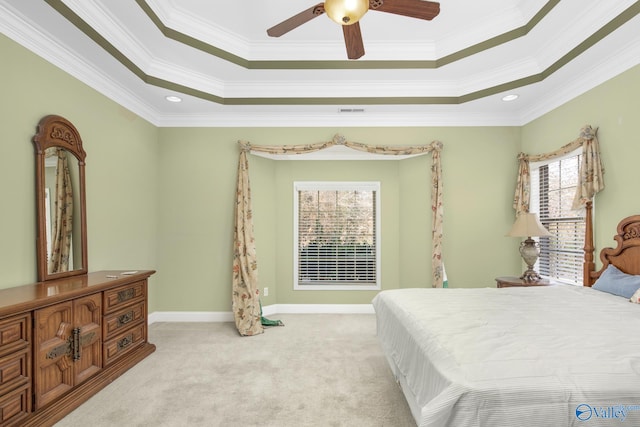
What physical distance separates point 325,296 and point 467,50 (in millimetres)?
3511

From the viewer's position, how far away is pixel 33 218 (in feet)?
8.18

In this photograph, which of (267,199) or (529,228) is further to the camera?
(267,199)

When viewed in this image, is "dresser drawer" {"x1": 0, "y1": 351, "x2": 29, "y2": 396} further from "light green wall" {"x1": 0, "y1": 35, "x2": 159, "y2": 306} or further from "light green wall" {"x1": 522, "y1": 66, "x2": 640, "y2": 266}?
"light green wall" {"x1": 522, "y1": 66, "x2": 640, "y2": 266}

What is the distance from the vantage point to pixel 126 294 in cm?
288

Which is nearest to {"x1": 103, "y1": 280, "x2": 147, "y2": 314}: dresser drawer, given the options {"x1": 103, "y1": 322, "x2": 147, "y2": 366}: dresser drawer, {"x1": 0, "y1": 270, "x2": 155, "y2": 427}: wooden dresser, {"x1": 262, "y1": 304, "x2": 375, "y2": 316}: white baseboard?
{"x1": 0, "y1": 270, "x2": 155, "y2": 427}: wooden dresser

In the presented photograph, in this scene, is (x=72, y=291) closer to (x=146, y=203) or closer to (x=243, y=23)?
(x=146, y=203)

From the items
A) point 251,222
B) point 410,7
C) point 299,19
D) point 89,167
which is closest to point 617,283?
point 410,7

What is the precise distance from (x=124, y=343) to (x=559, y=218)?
15.5 ft

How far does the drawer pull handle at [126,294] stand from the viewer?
9.22 ft

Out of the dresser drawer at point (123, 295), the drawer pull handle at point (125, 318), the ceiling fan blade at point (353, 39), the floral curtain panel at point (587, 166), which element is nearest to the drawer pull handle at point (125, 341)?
the drawer pull handle at point (125, 318)

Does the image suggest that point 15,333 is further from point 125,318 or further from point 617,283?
point 617,283

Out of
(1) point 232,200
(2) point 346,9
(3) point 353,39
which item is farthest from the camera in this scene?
(1) point 232,200

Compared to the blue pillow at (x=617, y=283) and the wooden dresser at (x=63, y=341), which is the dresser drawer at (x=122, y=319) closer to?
the wooden dresser at (x=63, y=341)

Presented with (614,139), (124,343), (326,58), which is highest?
(326,58)
